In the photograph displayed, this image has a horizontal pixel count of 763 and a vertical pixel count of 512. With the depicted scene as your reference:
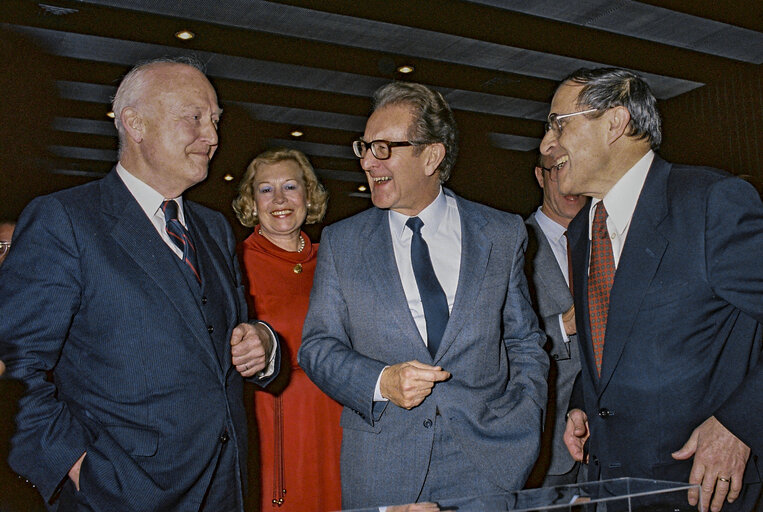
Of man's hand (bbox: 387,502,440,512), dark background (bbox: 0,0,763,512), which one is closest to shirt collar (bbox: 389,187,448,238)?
man's hand (bbox: 387,502,440,512)

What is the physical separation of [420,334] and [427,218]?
41cm

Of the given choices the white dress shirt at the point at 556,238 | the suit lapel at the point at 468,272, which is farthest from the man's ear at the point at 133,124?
the white dress shirt at the point at 556,238

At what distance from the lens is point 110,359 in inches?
64.5

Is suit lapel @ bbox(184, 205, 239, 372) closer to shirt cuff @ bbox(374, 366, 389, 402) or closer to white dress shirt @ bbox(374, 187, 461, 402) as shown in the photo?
shirt cuff @ bbox(374, 366, 389, 402)

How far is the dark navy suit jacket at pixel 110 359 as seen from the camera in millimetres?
1568

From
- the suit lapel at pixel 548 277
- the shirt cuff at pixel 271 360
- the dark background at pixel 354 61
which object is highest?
the dark background at pixel 354 61

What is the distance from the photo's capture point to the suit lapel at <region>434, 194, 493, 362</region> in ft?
6.48

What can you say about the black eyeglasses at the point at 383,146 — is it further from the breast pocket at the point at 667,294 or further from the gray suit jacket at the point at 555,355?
the gray suit jacket at the point at 555,355

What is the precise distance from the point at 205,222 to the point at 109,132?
7.17m

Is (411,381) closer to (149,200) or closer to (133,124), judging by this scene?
(149,200)

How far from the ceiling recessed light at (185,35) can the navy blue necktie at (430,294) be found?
15.8 feet

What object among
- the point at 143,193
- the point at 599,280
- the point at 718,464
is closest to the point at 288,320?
the point at 143,193

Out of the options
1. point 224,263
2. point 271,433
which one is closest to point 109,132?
point 271,433

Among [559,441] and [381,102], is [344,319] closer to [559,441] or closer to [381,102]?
[381,102]
